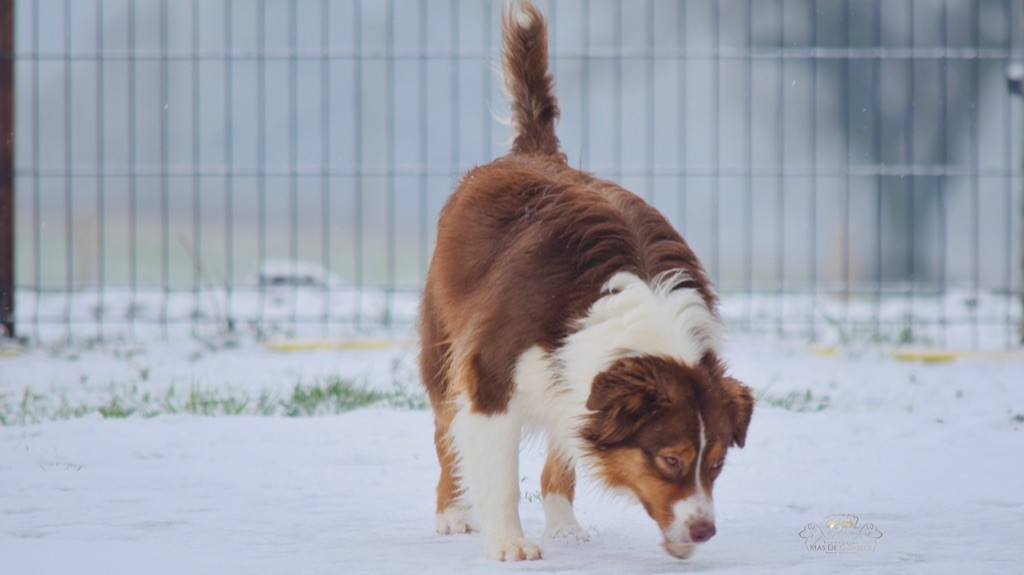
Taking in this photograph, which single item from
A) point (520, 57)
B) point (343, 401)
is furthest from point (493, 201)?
point (343, 401)

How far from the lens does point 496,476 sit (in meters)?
3.73

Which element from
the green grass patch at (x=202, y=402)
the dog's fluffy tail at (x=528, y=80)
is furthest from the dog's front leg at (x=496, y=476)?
the green grass patch at (x=202, y=402)

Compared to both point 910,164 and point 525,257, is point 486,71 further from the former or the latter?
point 525,257

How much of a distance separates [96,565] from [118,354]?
502 centimetres

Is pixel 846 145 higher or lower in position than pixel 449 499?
higher

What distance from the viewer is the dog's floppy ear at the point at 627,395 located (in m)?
3.29

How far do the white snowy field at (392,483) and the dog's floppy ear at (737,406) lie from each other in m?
0.37

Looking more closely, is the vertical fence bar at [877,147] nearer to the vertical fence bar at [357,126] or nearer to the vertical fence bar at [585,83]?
the vertical fence bar at [585,83]

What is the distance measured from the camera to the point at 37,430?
5.45 meters

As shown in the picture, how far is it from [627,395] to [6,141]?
6679 millimetres

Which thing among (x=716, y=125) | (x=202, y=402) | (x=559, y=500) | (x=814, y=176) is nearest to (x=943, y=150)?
(x=814, y=176)

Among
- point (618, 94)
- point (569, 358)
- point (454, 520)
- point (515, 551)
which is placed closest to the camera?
point (569, 358)

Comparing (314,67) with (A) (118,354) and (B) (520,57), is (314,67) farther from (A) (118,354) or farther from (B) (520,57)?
(B) (520,57)

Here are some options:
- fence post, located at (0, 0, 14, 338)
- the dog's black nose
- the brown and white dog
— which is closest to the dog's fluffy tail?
the brown and white dog
